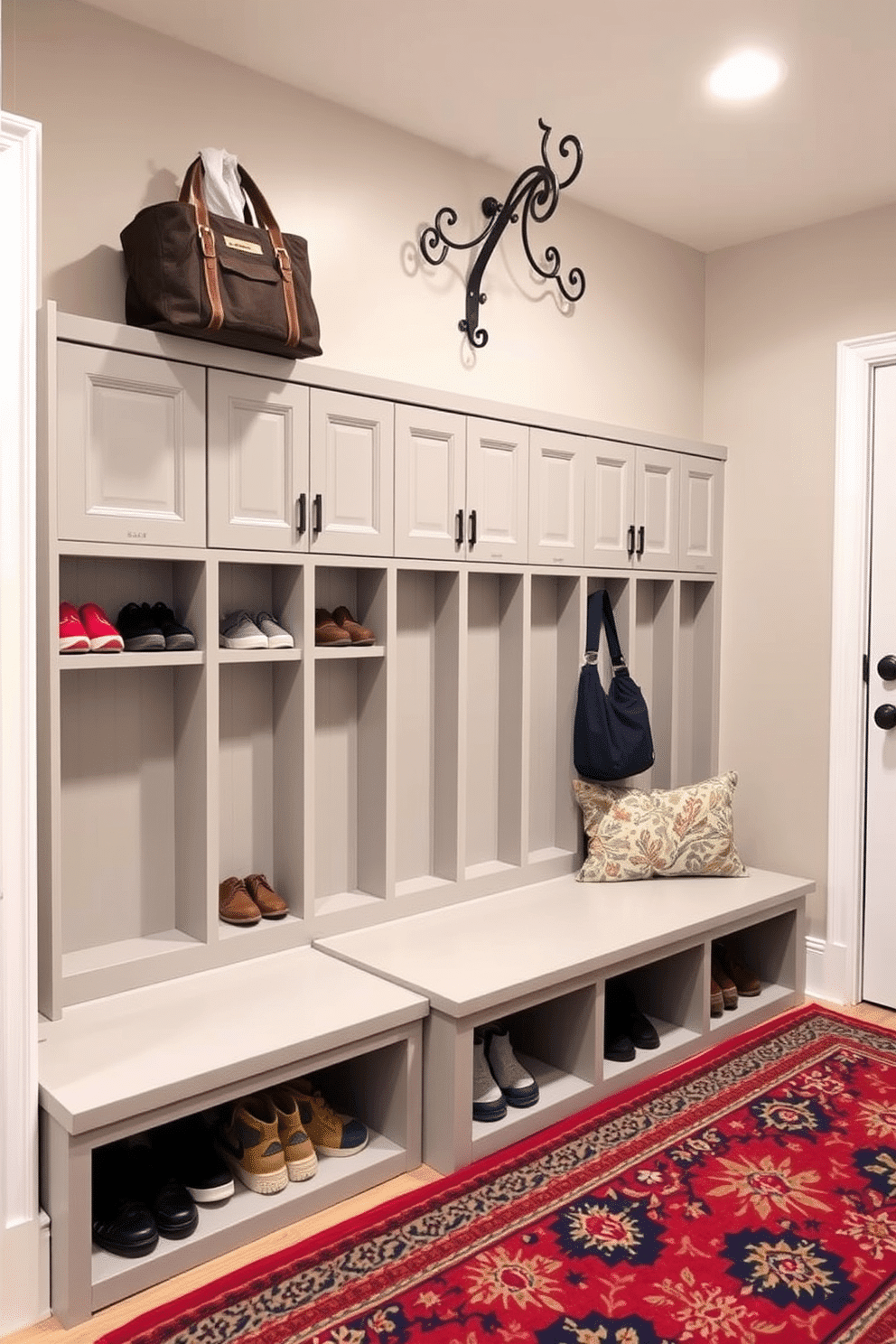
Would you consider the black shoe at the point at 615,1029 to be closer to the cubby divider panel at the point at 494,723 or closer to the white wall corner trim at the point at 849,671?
the cubby divider panel at the point at 494,723

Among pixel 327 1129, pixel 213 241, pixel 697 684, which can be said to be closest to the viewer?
pixel 213 241

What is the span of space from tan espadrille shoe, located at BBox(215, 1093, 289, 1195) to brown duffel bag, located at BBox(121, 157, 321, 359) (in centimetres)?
164

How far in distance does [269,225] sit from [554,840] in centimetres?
198

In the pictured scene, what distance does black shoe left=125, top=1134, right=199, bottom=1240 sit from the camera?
6.73 ft

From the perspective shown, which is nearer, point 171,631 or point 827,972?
point 171,631

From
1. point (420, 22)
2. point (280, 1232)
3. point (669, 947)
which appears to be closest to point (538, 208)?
point (420, 22)

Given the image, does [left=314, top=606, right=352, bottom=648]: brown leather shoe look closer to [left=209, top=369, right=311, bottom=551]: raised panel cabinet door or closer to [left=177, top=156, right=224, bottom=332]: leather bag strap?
[left=209, top=369, right=311, bottom=551]: raised panel cabinet door

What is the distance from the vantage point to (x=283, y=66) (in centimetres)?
263

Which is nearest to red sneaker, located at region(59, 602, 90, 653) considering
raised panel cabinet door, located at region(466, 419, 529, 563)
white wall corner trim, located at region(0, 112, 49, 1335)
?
Answer: white wall corner trim, located at region(0, 112, 49, 1335)

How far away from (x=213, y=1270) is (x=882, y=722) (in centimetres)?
248

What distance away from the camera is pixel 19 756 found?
193cm

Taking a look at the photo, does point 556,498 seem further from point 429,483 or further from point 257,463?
point 257,463

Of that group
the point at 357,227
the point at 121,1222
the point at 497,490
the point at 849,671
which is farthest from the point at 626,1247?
the point at 357,227

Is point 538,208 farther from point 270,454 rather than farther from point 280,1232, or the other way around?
point 280,1232
